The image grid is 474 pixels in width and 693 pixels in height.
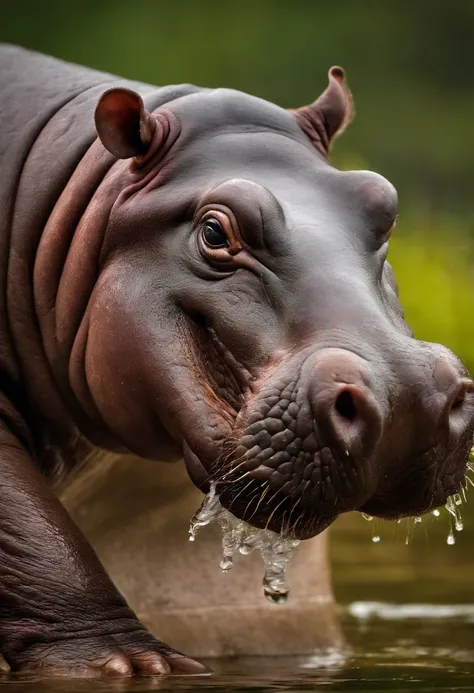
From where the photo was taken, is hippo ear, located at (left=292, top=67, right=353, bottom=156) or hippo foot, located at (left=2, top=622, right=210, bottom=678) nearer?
hippo foot, located at (left=2, top=622, right=210, bottom=678)

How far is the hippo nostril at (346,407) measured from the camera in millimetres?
4164

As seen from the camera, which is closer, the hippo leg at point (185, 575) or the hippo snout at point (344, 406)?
the hippo snout at point (344, 406)

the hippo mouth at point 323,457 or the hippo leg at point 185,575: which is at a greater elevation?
the hippo mouth at point 323,457

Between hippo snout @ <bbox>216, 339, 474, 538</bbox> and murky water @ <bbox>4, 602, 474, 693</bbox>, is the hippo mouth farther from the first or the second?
murky water @ <bbox>4, 602, 474, 693</bbox>

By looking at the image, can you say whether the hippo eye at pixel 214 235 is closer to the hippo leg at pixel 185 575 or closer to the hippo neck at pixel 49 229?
the hippo neck at pixel 49 229

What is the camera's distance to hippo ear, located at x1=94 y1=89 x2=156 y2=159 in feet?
16.4

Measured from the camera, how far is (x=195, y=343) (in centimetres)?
472

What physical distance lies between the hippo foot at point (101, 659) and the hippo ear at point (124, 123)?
4.96ft

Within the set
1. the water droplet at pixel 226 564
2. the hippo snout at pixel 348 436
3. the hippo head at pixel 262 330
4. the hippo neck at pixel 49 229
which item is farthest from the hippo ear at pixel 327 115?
the water droplet at pixel 226 564

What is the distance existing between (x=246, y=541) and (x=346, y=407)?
2.34ft

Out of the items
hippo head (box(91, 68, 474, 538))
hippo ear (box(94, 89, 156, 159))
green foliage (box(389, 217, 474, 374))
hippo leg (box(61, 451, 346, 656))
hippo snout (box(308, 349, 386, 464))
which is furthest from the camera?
green foliage (box(389, 217, 474, 374))

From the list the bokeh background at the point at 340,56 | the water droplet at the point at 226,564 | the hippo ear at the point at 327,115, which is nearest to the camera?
the water droplet at the point at 226,564

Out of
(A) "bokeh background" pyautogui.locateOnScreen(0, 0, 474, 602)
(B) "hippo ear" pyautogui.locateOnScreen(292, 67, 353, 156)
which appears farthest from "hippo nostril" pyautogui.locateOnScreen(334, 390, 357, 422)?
(A) "bokeh background" pyautogui.locateOnScreen(0, 0, 474, 602)

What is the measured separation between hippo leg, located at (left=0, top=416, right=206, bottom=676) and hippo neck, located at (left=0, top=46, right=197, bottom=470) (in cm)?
72
